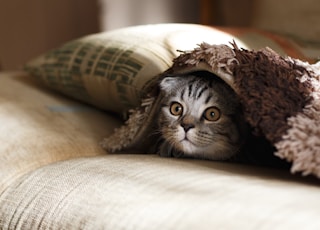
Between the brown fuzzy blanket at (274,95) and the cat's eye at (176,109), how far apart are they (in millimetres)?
54

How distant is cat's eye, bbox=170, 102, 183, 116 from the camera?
0.99 meters

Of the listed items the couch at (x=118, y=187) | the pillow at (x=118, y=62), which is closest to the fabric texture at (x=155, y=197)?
the couch at (x=118, y=187)

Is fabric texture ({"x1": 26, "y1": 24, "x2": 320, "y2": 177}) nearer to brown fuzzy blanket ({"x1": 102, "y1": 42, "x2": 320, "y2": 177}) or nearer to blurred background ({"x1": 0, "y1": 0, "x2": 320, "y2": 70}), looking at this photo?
brown fuzzy blanket ({"x1": 102, "y1": 42, "x2": 320, "y2": 177})

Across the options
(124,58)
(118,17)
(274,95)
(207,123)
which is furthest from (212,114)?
(118,17)

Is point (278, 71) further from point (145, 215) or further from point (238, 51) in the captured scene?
point (145, 215)

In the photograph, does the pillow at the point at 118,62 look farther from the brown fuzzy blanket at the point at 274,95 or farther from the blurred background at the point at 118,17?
the blurred background at the point at 118,17

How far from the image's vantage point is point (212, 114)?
3.15 feet

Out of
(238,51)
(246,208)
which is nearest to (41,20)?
(238,51)

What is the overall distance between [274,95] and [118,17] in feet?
3.77

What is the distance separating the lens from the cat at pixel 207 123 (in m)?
0.95

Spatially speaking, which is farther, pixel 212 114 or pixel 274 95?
pixel 212 114

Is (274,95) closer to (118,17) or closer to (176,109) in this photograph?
(176,109)

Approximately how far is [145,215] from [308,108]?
269mm

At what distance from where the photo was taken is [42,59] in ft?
4.56
